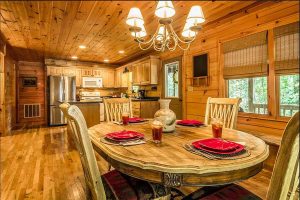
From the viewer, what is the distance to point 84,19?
314cm

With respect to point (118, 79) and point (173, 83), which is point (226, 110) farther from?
point (118, 79)

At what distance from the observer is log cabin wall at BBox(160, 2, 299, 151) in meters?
2.49

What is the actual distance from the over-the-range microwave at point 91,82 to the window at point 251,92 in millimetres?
5279

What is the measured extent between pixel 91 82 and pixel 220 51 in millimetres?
5185

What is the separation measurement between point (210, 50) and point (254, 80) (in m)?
1.03

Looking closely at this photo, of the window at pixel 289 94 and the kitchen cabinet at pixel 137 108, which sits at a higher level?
the window at pixel 289 94

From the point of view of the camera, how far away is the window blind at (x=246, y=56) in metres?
2.71

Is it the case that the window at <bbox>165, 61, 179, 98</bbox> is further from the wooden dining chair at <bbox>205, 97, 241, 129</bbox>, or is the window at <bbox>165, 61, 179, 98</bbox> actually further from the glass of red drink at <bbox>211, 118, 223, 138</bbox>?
the glass of red drink at <bbox>211, 118, 223, 138</bbox>

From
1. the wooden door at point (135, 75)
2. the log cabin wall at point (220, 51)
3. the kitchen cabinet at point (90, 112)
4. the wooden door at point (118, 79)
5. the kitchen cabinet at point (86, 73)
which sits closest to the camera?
the log cabin wall at point (220, 51)

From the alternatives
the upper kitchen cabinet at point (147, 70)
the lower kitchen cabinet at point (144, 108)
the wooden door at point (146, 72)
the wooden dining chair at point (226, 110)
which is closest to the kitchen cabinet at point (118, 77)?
the upper kitchen cabinet at point (147, 70)

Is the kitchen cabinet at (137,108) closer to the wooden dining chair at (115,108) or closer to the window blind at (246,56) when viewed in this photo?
the wooden dining chair at (115,108)

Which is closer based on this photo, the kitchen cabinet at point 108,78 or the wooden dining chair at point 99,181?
the wooden dining chair at point 99,181

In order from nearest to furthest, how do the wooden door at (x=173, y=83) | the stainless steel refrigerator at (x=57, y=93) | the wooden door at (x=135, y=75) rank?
the wooden door at (x=173, y=83)
the wooden door at (x=135, y=75)
the stainless steel refrigerator at (x=57, y=93)

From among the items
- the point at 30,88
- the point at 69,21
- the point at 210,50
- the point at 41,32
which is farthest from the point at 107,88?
the point at 210,50
